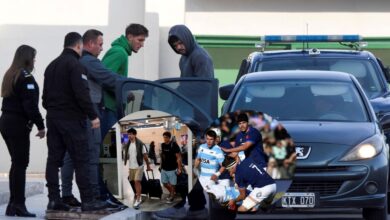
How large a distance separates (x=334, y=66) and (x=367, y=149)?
4865 mm

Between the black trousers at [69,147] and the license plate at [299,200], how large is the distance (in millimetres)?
2672

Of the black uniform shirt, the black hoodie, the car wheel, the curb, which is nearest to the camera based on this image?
the black uniform shirt

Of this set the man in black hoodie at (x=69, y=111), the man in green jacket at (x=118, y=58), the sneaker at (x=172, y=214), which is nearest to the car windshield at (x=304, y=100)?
the sneaker at (x=172, y=214)

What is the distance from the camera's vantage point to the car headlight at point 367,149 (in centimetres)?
677

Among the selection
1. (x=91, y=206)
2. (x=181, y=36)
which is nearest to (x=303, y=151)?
(x=91, y=206)

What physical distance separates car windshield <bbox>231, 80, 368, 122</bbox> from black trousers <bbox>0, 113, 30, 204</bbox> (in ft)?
6.82

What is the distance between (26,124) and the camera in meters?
9.06

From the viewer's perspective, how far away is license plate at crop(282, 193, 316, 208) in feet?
19.0

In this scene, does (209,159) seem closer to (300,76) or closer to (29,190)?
(300,76)

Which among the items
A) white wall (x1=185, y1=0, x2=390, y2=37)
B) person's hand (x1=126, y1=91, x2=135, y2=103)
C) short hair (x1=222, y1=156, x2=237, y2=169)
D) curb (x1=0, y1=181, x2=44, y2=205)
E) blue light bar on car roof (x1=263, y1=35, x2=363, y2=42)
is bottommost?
curb (x1=0, y1=181, x2=44, y2=205)

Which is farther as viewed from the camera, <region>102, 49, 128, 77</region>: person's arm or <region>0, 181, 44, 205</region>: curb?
<region>0, 181, 44, 205</region>: curb

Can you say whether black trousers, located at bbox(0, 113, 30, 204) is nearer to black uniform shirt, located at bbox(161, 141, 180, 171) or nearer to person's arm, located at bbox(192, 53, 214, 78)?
person's arm, located at bbox(192, 53, 214, 78)

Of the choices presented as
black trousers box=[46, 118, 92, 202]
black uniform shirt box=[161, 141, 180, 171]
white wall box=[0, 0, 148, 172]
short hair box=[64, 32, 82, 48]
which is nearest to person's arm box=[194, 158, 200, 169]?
black uniform shirt box=[161, 141, 180, 171]

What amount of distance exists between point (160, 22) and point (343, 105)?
10933 millimetres
